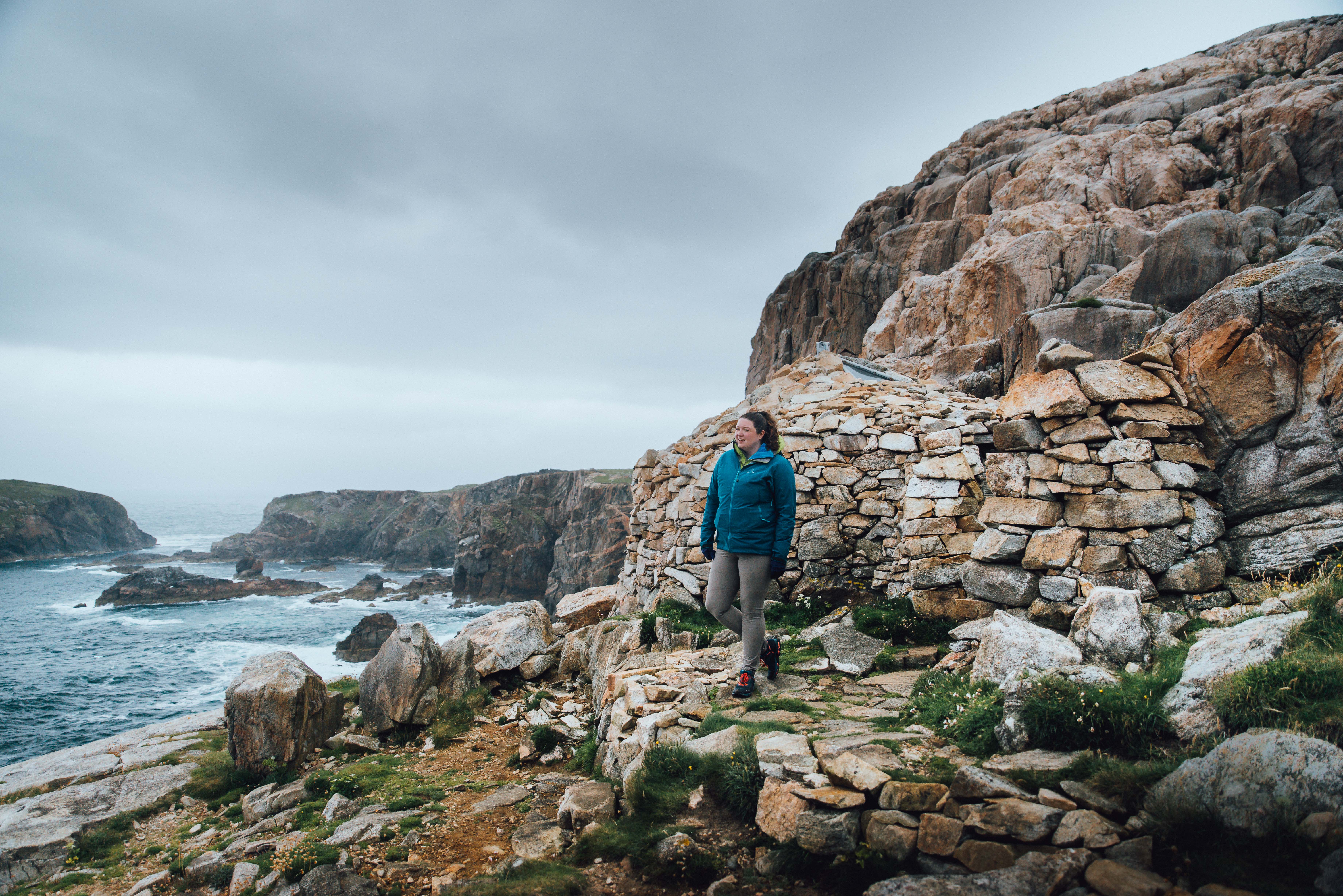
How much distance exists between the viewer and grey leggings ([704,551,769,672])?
19.6 feet

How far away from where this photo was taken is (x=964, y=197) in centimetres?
5150

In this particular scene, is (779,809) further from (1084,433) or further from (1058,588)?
(1084,433)

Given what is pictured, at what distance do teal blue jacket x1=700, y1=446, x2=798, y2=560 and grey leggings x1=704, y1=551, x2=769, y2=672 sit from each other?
0.39 feet

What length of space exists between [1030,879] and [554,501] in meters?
102

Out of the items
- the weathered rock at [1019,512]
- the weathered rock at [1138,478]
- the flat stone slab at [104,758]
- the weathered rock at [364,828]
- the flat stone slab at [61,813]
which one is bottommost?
the flat stone slab at [104,758]

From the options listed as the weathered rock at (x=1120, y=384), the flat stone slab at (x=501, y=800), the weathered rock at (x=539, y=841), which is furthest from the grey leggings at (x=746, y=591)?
the weathered rock at (x=1120, y=384)

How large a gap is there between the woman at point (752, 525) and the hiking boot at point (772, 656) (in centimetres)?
18

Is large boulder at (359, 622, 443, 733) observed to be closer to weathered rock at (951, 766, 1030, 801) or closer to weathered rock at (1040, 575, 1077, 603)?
weathered rock at (951, 766, 1030, 801)

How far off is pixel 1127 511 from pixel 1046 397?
164 cm

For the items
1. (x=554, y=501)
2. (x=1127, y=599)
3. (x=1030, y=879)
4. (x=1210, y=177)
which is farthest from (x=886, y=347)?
(x=554, y=501)

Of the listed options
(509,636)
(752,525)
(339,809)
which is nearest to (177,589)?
(509,636)

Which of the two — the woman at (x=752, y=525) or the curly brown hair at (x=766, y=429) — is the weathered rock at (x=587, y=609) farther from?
the curly brown hair at (x=766, y=429)

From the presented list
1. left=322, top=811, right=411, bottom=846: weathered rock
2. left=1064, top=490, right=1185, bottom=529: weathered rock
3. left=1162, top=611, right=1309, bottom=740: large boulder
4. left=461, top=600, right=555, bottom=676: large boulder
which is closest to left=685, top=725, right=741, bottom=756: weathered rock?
left=1162, top=611, right=1309, bottom=740: large boulder

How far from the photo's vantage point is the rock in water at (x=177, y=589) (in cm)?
6944
